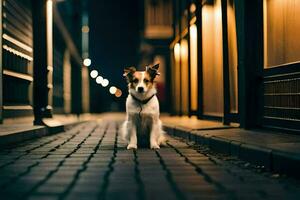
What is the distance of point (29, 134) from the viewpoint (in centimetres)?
1165

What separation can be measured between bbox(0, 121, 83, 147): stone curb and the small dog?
1.99m

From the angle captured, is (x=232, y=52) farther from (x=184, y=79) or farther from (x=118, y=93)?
(x=118, y=93)

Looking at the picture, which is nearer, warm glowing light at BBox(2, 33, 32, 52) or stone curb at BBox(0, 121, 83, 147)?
stone curb at BBox(0, 121, 83, 147)

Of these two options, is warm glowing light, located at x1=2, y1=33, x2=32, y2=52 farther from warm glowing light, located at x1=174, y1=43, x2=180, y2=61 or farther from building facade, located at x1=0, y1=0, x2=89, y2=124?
warm glowing light, located at x1=174, y1=43, x2=180, y2=61

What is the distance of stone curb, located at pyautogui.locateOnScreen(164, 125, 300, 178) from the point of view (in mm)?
6064

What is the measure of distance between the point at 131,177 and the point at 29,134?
19.7 feet

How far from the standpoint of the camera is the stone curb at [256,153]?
19.9 feet

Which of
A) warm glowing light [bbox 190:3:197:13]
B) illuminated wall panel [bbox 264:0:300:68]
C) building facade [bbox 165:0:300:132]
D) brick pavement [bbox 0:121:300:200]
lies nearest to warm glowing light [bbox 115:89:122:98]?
warm glowing light [bbox 190:3:197:13]

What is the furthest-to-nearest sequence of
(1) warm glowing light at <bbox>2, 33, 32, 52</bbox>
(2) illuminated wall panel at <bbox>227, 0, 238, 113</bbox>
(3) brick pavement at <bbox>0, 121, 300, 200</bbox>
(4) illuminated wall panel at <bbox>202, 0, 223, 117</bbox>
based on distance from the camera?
(4) illuminated wall panel at <bbox>202, 0, 223, 117</bbox>
(1) warm glowing light at <bbox>2, 33, 32, 52</bbox>
(2) illuminated wall panel at <bbox>227, 0, 238, 113</bbox>
(3) brick pavement at <bbox>0, 121, 300, 200</bbox>

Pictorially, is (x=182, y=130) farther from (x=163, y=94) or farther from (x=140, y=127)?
(x=163, y=94)

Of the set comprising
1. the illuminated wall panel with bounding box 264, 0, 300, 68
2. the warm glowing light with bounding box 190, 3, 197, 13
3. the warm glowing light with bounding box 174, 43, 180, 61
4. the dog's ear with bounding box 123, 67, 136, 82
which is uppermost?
the warm glowing light with bounding box 190, 3, 197, 13

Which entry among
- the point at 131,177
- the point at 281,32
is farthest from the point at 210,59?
the point at 131,177

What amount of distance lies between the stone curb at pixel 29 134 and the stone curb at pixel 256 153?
3226 mm

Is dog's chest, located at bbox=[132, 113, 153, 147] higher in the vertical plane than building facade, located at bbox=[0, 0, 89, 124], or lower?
lower
